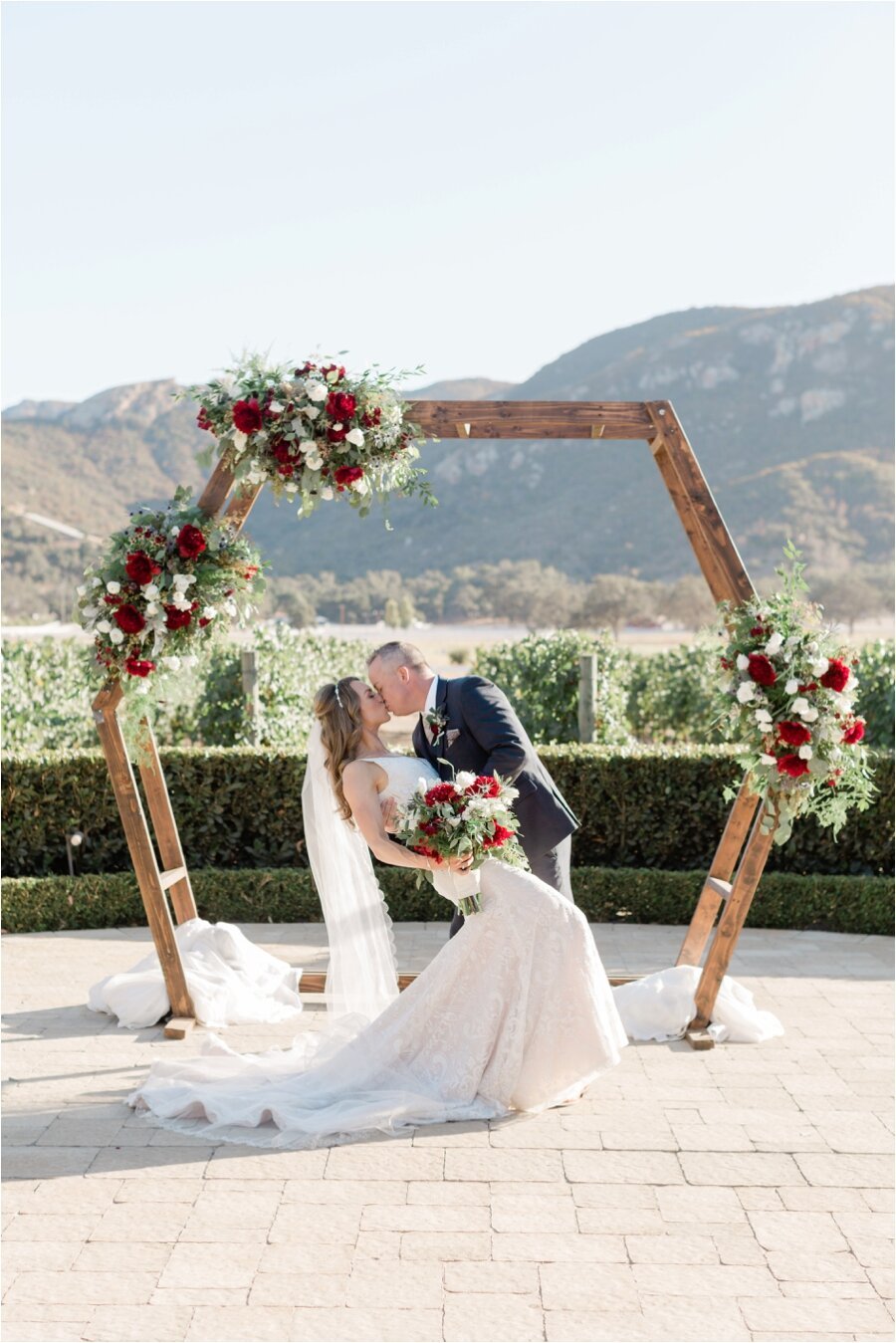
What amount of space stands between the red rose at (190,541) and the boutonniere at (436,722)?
1311 mm

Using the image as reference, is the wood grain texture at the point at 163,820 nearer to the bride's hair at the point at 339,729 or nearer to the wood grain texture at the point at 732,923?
the bride's hair at the point at 339,729

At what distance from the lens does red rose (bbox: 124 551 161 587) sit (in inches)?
214

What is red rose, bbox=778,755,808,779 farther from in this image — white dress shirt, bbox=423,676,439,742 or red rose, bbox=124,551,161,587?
red rose, bbox=124,551,161,587

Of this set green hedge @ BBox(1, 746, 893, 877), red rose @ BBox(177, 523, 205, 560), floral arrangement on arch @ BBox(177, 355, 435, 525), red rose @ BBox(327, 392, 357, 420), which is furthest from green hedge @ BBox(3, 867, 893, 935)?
red rose @ BBox(327, 392, 357, 420)

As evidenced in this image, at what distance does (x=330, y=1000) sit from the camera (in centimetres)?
549

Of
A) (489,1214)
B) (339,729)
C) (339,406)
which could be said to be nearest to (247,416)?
(339,406)

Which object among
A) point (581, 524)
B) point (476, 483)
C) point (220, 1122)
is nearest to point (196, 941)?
point (220, 1122)

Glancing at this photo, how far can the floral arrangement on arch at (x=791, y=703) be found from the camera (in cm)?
522

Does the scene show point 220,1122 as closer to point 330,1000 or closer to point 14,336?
point 330,1000

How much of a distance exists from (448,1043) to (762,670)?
2.07 metres

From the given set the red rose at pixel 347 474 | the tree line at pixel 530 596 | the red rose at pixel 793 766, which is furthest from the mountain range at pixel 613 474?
the red rose at pixel 793 766

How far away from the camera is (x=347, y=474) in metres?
5.49

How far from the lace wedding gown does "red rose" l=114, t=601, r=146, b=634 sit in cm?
153

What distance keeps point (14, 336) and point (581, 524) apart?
110 feet
